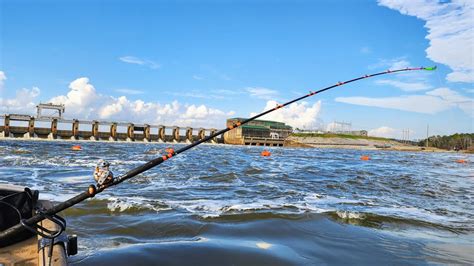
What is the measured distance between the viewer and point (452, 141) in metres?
166

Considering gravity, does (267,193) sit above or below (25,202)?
below

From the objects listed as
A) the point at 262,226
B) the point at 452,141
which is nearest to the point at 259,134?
the point at 452,141

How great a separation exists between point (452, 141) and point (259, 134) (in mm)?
103780

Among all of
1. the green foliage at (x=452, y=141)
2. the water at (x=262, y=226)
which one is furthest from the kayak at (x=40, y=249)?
the green foliage at (x=452, y=141)

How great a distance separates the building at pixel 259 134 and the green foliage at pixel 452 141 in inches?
3301

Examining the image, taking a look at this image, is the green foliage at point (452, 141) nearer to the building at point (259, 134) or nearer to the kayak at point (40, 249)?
the building at point (259, 134)

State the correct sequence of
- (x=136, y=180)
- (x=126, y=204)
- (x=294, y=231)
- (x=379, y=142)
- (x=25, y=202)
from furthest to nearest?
(x=379, y=142) → (x=136, y=180) → (x=126, y=204) → (x=294, y=231) → (x=25, y=202)

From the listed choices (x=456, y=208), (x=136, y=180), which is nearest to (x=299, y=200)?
(x=456, y=208)

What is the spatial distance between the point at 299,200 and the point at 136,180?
20.6 ft

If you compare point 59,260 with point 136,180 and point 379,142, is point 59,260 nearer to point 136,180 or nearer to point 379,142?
point 136,180

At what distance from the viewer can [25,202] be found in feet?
12.9

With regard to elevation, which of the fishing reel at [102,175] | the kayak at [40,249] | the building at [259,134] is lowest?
the kayak at [40,249]

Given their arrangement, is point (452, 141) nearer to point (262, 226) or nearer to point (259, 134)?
point (259, 134)

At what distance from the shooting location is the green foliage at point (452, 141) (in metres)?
161
